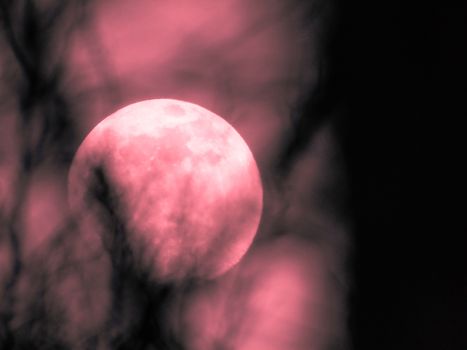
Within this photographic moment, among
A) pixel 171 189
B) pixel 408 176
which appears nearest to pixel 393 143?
pixel 408 176

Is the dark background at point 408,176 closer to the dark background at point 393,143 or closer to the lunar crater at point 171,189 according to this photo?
the dark background at point 393,143

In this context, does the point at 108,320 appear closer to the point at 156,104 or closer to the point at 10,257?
the point at 10,257

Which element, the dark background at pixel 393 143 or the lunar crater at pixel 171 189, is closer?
the lunar crater at pixel 171 189

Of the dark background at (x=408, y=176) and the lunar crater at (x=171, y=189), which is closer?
the lunar crater at (x=171, y=189)

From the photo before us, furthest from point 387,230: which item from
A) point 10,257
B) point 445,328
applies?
point 10,257

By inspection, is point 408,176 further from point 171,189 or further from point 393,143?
point 171,189

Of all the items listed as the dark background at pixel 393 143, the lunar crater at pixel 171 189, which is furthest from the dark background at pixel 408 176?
the lunar crater at pixel 171 189

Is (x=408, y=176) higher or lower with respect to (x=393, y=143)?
lower

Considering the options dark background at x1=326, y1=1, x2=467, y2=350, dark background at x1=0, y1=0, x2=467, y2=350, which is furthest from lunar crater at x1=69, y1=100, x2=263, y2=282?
dark background at x1=326, y1=1, x2=467, y2=350

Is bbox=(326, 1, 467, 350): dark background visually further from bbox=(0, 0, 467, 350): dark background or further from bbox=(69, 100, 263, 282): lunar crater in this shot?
bbox=(69, 100, 263, 282): lunar crater

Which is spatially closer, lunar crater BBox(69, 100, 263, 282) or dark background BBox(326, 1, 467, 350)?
lunar crater BBox(69, 100, 263, 282)

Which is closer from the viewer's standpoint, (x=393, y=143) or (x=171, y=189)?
(x=171, y=189)
